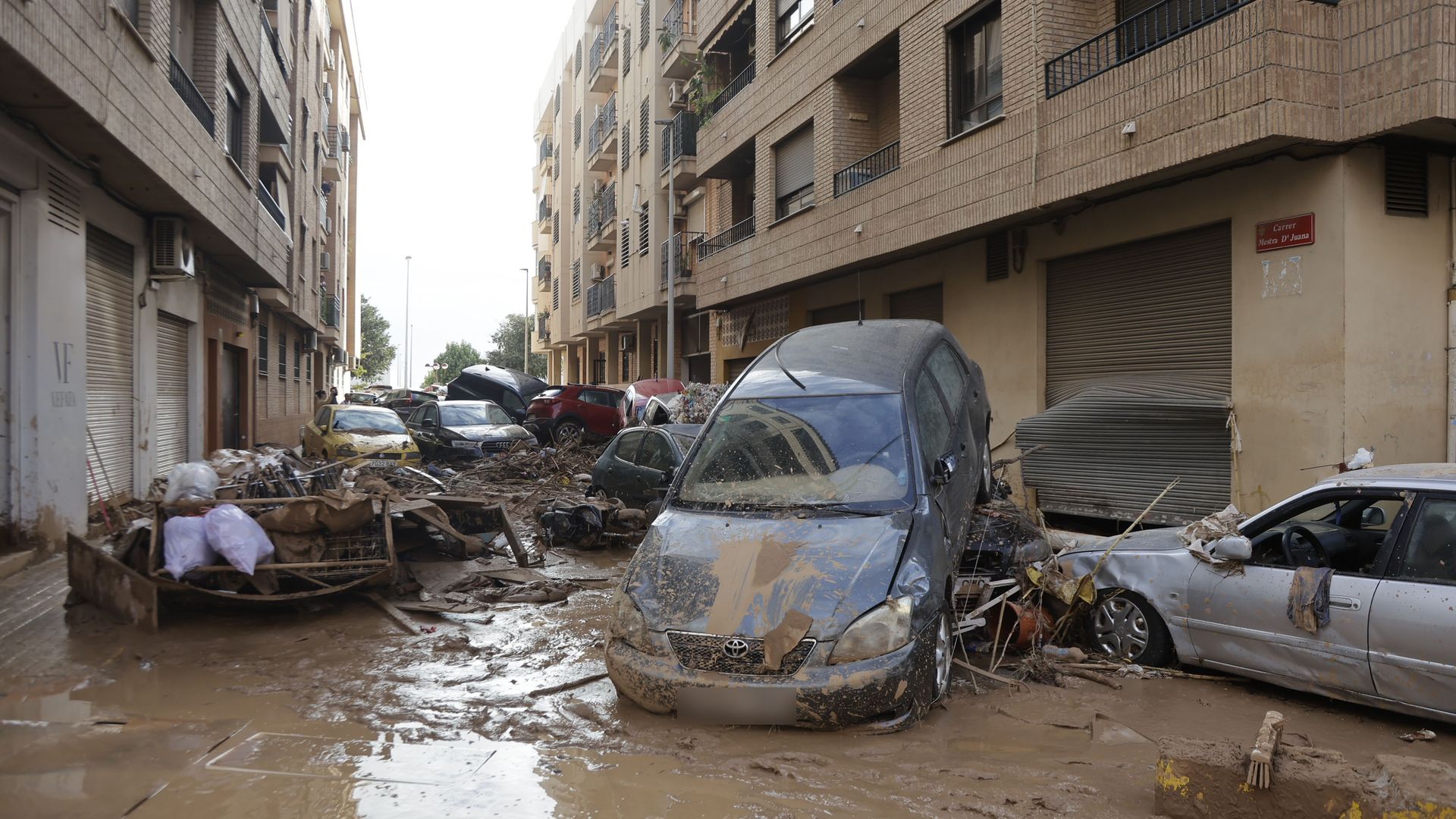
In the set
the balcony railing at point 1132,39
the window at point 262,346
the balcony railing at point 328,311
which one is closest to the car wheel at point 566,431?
the window at point 262,346

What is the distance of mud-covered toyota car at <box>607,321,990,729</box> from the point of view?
449cm

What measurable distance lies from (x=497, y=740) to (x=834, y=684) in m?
1.73

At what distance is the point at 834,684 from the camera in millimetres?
4406

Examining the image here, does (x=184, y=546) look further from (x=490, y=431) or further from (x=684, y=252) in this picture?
(x=684, y=252)

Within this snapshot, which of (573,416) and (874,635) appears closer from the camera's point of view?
(874,635)

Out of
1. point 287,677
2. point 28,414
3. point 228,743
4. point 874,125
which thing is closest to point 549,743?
point 228,743

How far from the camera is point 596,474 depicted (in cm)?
1233

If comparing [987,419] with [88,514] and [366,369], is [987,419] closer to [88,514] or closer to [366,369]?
[88,514]

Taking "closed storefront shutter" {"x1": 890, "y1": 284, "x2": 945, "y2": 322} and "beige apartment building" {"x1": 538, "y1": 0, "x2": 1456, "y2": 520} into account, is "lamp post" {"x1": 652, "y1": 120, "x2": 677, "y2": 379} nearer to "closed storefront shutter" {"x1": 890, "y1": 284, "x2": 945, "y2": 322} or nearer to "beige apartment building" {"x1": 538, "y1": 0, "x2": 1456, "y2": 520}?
"beige apartment building" {"x1": 538, "y1": 0, "x2": 1456, "y2": 520}

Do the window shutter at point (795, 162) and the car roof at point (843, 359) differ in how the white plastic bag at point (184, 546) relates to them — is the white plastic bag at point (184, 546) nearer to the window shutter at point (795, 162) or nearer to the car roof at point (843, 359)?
the car roof at point (843, 359)

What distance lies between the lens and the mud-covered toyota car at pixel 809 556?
4.49 metres

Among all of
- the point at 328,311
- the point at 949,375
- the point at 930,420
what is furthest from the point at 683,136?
the point at 930,420

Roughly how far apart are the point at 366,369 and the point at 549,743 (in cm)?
8234

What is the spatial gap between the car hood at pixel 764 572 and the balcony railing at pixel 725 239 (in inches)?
609
